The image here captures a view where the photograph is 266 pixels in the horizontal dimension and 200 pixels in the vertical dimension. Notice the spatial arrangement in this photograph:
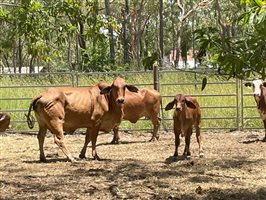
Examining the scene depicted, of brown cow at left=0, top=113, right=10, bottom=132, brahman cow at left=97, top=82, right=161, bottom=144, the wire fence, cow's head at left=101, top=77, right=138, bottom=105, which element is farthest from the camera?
the wire fence

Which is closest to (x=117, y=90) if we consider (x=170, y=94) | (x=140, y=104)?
(x=140, y=104)

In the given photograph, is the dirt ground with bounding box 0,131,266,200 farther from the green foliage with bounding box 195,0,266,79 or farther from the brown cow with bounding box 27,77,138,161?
the green foliage with bounding box 195,0,266,79

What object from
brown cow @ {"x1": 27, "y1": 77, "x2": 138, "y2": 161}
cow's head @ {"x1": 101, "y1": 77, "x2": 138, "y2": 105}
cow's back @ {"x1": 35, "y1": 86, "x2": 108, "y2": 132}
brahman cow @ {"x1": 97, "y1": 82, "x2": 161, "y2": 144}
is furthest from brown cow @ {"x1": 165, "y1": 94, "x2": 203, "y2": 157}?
brahman cow @ {"x1": 97, "y1": 82, "x2": 161, "y2": 144}

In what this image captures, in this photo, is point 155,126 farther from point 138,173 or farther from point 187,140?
point 138,173

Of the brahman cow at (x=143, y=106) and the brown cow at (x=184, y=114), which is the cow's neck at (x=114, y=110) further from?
the brahman cow at (x=143, y=106)

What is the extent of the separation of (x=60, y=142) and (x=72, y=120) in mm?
496

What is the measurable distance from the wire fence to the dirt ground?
2.42 m

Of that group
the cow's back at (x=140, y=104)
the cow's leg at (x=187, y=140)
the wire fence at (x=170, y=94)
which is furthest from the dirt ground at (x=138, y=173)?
the wire fence at (x=170, y=94)

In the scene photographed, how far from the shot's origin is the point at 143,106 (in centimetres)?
1198

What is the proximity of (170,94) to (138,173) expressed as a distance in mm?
7231

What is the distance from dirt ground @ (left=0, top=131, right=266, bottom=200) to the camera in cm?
608

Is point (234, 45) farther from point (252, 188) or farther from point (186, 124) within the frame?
point (186, 124)

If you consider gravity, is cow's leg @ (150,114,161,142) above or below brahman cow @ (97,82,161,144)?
below

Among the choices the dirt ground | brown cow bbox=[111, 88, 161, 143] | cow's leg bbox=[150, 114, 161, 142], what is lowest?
the dirt ground
